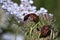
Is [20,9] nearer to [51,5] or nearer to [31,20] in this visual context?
[31,20]

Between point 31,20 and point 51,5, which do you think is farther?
point 51,5

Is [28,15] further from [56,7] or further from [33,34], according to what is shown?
[56,7]

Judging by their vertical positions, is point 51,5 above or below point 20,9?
below

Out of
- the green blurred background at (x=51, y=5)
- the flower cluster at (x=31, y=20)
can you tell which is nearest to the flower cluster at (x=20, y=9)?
the flower cluster at (x=31, y=20)

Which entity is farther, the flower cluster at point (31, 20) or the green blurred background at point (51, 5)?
the green blurred background at point (51, 5)

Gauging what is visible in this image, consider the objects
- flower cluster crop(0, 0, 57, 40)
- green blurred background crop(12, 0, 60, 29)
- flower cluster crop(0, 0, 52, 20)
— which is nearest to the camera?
flower cluster crop(0, 0, 57, 40)

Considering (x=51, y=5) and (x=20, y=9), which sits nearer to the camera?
(x=20, y=9)

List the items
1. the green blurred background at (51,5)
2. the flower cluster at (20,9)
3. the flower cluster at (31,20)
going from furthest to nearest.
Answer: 1. the green blurred background at (51,5)
2. the flower cluster at (20,9)
3. the flower cluster at (31,20)

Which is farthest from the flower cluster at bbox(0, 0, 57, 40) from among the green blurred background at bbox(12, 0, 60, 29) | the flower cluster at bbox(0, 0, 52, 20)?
the green blurred background at bbox(12, 0, 60, 29)

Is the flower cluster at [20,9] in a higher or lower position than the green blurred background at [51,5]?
higher

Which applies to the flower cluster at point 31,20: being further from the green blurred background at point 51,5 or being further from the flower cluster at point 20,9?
the green blurred background at point 51,5

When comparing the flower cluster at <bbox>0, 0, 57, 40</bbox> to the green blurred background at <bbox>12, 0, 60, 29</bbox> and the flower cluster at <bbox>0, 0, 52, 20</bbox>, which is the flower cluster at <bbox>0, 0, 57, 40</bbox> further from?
the green blurred background at <bbox>12, 0, 60, 29</bbox>

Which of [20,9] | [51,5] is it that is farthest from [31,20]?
[51,5]
